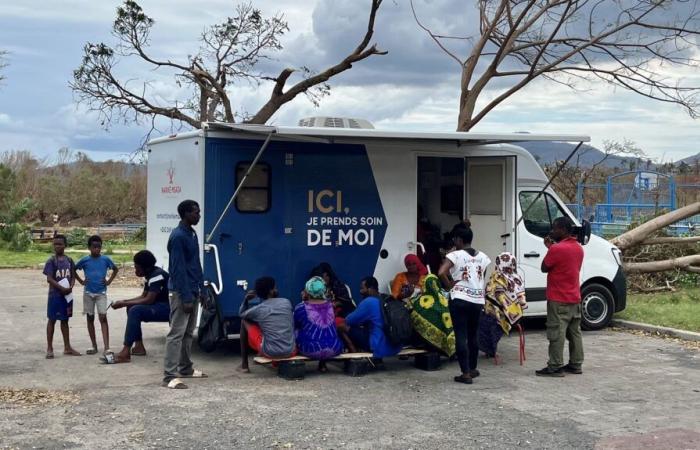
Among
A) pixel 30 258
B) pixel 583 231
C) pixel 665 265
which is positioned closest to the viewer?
pixel 583 231

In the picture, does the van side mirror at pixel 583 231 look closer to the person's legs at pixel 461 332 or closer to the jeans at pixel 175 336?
the person's legs at pixel 461 332

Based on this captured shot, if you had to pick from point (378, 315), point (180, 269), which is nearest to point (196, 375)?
point (180, 269)

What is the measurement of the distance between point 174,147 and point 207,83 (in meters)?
13.8

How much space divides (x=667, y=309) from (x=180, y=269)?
851 centimetres

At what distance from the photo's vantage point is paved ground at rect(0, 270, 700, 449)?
6.19 m

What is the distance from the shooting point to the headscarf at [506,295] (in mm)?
9148

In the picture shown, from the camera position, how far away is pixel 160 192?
10.1 meters

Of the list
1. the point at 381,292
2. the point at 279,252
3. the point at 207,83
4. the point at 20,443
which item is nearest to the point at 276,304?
the point at 279,252

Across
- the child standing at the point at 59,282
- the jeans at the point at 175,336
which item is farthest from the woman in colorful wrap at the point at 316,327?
the child standing at the point at 59,282

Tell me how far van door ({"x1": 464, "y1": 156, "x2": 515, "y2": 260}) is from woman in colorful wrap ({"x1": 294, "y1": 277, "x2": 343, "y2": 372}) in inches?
128

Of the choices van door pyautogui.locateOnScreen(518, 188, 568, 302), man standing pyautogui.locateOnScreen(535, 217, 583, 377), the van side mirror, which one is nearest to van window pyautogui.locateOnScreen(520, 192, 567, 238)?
van door pyautogui.locateOnScreen(518, 188, 568, 302)

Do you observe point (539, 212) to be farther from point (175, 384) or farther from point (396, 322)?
point (175, 384)

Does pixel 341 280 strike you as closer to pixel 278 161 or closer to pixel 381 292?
pixel 381 292

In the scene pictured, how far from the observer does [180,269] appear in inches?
305
